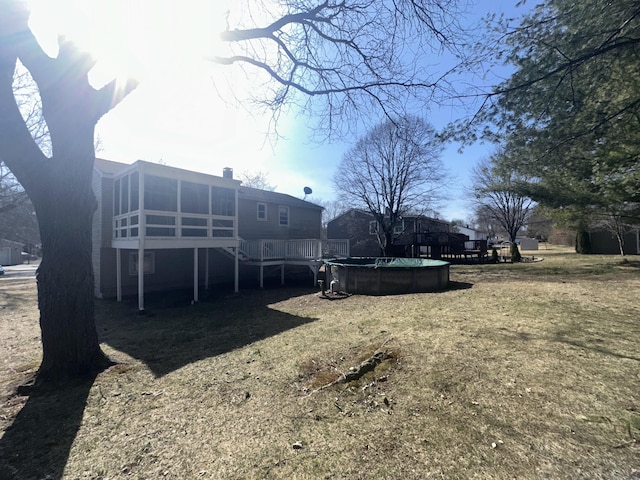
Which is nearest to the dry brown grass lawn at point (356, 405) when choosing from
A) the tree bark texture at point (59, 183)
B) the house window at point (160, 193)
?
the tree bark texture at point (59, 183)

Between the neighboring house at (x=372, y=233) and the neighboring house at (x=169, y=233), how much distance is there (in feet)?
38.6

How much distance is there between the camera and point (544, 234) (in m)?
62.8

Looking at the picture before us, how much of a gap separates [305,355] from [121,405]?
2.62 meters

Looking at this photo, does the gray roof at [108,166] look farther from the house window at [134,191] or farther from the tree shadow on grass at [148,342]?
the tree shadow on grass at [148,342]

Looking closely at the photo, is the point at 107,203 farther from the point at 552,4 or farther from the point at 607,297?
the point at 607,297

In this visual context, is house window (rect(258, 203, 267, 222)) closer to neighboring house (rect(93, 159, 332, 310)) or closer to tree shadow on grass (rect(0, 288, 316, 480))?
neighboring house (rect(93, 159, 332, 310))

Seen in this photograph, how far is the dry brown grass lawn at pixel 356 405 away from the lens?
2596 millimetres

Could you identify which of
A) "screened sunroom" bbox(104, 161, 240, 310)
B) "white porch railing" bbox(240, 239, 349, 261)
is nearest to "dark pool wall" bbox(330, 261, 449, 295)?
"white porch railing" bbox(240, 239, 349, 261)

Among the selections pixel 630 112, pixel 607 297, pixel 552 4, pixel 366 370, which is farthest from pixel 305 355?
pixel 607 297

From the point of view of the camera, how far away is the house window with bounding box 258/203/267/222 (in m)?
17.9

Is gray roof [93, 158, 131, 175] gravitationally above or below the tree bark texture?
above

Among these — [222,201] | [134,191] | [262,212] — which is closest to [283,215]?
[262,212]

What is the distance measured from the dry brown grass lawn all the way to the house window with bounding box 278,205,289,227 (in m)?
12.6

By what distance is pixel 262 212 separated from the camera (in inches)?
711
